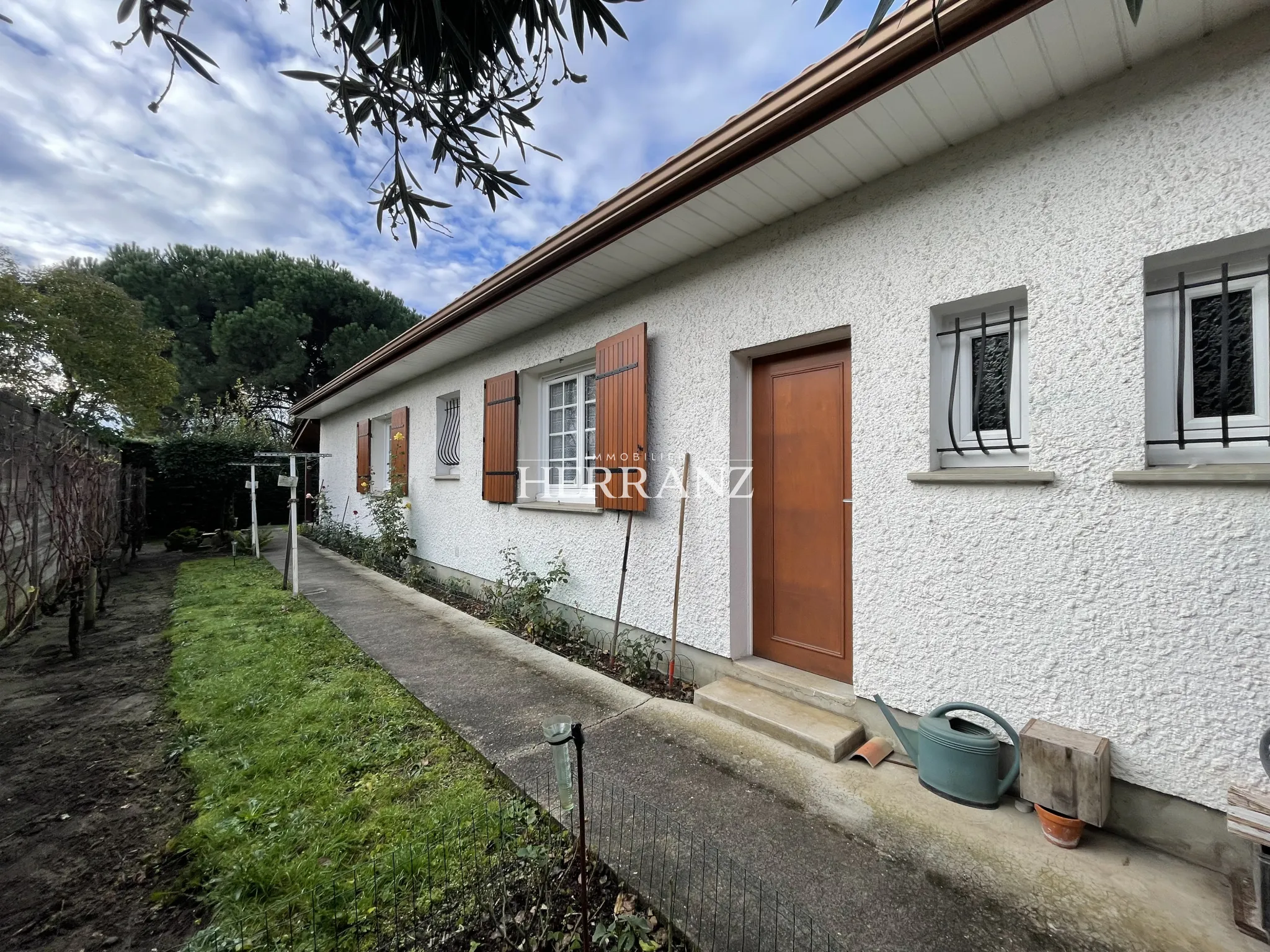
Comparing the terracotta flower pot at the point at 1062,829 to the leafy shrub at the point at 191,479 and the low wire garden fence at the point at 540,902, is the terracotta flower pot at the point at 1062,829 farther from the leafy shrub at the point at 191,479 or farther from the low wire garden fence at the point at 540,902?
the leafy shrub at the point at 191,479

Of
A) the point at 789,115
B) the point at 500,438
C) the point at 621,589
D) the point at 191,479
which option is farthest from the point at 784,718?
the point at 191,479

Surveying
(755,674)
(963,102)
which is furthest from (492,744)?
(963,102)

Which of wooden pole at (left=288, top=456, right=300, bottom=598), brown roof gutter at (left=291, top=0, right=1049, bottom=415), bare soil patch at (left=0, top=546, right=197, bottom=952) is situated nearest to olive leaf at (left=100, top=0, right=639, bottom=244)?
brown roof gutter at (left=291, top=0, right=1049, bottom=415)

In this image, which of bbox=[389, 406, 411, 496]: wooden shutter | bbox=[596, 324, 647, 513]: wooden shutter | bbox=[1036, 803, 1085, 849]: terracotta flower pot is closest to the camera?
bbox=[1036, 803, 1085, 849]: terracotta flower pot

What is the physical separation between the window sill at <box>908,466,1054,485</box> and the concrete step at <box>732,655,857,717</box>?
1367 millimetres

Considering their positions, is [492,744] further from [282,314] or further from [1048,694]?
[282,314]

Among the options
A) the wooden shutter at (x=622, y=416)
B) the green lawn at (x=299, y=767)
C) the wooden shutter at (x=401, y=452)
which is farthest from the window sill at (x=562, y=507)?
the wooden shutter at (x=401, y=452)

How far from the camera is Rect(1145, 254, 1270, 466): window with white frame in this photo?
191 cm

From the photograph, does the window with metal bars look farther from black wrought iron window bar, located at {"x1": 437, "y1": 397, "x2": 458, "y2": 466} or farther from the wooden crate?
the wooden crate

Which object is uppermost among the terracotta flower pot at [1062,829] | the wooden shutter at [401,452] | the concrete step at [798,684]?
the wooden shutter at [401,452]

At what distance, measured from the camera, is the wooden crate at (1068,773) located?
6.14ft

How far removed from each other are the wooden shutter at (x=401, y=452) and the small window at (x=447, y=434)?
1.05 metres

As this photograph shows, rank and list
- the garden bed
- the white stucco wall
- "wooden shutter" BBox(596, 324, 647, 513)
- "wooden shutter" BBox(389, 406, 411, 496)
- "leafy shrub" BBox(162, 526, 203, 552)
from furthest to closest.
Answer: "leafy shrub" BBox(162, 526, 203, 552), "wooden shutter" BBox(389, 406, 411, 496), "wooden shutter" BBox(596, 324, 647, 513), the garden bed, the white stucco wall

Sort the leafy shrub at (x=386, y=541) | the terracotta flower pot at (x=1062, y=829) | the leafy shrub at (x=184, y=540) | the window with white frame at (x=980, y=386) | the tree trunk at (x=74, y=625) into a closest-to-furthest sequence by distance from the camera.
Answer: the terracotta flower pot at (x=1062, y=829)
the window with white frame at (x=980, y=386)
the tree trunk at (x=74, y=625)
the leafy shrub at (x=386, y=541)
the leafy shrub at (x=184, y=540)
